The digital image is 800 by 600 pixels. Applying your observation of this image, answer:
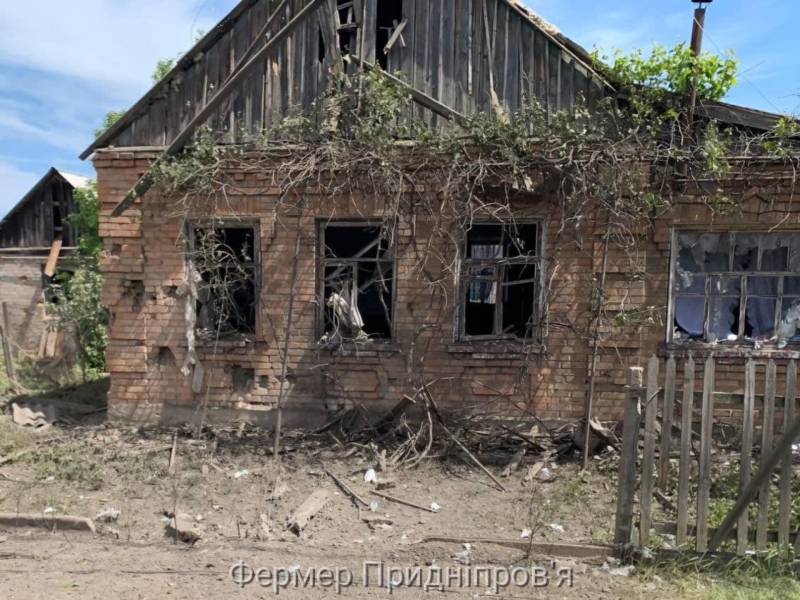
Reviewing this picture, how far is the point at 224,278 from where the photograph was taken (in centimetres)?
662

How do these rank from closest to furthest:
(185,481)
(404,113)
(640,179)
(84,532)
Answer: (84,532) → (185,481) → (640,179) → (404,113)

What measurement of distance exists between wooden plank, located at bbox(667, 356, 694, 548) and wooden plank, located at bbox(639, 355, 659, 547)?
0.58 feet

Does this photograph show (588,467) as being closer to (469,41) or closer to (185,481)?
(185,481)

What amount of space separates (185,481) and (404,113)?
459 centimetres

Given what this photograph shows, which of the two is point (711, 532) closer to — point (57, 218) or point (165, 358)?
point (165, 358)

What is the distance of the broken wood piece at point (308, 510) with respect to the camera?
4.54 meters

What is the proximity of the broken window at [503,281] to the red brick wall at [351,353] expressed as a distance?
0.79ft

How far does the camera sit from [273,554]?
160 inches

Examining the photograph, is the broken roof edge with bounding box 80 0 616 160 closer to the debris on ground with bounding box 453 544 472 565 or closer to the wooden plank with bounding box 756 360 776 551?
the wooden plank with bounding box 756 360 776 551

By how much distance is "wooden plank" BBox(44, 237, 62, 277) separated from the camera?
1513 centimetres

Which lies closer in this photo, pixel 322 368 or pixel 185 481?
pixel 185 481

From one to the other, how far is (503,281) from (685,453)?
10.7 ft

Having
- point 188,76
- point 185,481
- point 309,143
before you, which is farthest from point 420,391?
point 188,76

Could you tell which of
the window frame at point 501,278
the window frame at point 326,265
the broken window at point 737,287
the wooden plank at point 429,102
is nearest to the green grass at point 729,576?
the window frame at point 501,278
